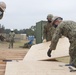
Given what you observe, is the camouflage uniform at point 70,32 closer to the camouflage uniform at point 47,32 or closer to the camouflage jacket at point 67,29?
the camouflage jacket at point 67,29

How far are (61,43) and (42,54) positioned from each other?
0.68 meters

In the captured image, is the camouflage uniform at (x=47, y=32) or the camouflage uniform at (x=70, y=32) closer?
the camouflage uniform at (x=70, y=32)

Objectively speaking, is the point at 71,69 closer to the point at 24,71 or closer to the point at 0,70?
the point at 24,71

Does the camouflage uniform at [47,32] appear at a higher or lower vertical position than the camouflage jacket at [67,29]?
lower

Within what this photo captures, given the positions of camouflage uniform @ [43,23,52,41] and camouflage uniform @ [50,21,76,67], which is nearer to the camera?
camouflage uniform @ [50,21,76,67]

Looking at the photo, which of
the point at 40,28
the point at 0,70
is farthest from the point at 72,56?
the point at 40,28

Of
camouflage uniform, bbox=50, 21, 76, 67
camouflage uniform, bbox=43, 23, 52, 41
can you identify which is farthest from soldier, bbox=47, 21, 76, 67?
camouflage uniform, bbox=43, 23, 52, 41

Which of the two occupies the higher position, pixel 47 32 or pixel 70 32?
pixel 70 32

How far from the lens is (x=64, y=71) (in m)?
4.96

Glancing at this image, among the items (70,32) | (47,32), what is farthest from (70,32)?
(47,32)

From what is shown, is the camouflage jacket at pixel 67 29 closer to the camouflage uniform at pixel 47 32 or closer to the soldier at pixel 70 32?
the soldier at pixel 70 32

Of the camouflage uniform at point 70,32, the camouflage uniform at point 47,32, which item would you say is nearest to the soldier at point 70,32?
the camouflage uniform at point 70,32

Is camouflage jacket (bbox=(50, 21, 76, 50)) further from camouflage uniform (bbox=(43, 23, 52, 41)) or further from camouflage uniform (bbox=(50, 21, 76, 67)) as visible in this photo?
camouflage uniform (bbox=(43, 23, 52, 41))

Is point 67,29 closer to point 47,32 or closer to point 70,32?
point 70,32
